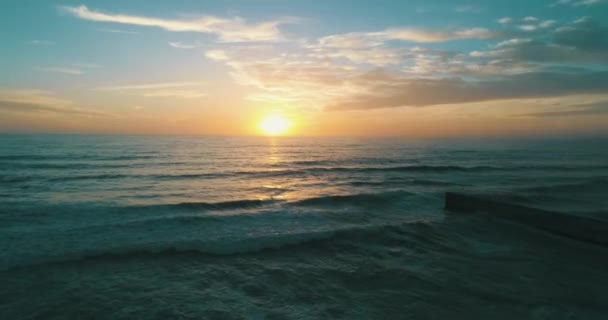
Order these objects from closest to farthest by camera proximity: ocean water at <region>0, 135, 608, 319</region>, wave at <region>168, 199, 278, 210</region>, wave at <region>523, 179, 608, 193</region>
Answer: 1. ocean water at <region>0, 135, 608, 319</region>
2. wave at <region>168, 199, 278, 210</region>
3. wave at <region>523, 179, 608, 193</region>

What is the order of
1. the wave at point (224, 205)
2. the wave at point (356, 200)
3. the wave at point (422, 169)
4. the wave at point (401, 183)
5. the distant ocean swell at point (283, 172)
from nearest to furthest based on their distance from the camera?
the wave at point (224, 205)
the wave at point (356, 200)
the distant ocean swell at point (283, 172)
the wave at point (401, 183)
the wave at point (422, 169)

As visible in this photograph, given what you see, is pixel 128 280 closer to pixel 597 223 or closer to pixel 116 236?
pixel 116 236

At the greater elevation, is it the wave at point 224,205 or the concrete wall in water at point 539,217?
the concrete wall in water at point 539,217

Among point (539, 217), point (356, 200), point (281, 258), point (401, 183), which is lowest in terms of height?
point (281, 258)

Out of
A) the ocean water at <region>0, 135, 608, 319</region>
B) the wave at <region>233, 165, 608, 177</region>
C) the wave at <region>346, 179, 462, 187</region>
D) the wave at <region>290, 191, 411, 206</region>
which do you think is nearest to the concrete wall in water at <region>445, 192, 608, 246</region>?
the ocean water at <region>0, 135, 608, 319</region>

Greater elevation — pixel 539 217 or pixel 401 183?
pixel 539 217

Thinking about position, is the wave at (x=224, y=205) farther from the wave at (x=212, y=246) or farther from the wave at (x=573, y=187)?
the wave at (x=573, y=187)

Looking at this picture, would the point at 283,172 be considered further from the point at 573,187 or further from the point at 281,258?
the point at 573,187

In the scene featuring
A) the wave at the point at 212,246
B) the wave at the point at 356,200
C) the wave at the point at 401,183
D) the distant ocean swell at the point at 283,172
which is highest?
the distant ocean swell at the point at 283,172

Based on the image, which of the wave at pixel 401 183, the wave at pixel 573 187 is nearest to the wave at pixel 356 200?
the wave at pixel 401 183

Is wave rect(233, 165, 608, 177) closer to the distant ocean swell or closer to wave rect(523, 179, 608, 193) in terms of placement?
the distant ocean swell

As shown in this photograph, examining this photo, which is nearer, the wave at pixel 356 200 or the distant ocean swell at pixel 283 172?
the wave at pixel 356 200

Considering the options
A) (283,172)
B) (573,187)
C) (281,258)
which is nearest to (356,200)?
(281,258)

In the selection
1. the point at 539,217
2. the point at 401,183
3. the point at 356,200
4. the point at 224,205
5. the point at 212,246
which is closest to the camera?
the point at 212,246
